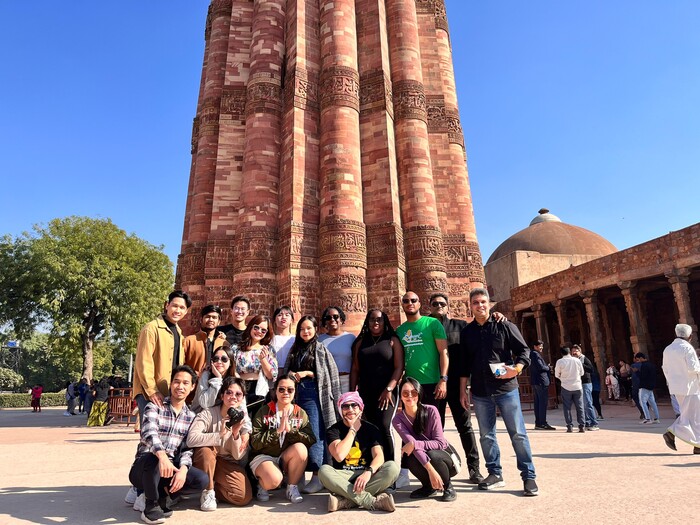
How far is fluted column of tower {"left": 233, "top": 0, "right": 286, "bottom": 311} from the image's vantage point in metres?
13.1

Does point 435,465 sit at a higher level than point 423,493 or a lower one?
higher

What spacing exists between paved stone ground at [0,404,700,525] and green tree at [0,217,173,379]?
1971cm

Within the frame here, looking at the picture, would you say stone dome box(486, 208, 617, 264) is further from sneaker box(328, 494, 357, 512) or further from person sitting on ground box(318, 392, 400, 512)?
sneaker box(328, 494, 357, 512)

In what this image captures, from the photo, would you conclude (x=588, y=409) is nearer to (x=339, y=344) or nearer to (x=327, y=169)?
(x=339, y=344)

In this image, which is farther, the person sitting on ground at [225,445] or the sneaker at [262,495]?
the sneaker at [262,495]

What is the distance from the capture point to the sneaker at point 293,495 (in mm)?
4262

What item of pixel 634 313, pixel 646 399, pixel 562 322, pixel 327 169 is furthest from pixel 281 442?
pixel 562 322

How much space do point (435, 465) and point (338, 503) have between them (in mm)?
916

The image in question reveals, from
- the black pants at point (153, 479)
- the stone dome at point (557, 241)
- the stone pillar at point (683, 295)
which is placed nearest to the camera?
the black pants at point (153, 479)

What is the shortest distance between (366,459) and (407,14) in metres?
16.1

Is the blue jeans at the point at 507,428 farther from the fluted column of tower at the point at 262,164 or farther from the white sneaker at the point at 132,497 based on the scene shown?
the fluted column of tower at the point at 262,164

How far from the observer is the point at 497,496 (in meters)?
4.19

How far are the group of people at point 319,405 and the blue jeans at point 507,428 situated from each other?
0.5 inches

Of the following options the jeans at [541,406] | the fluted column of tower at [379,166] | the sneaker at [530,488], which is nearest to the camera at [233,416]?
the sneaker at [530,488]
